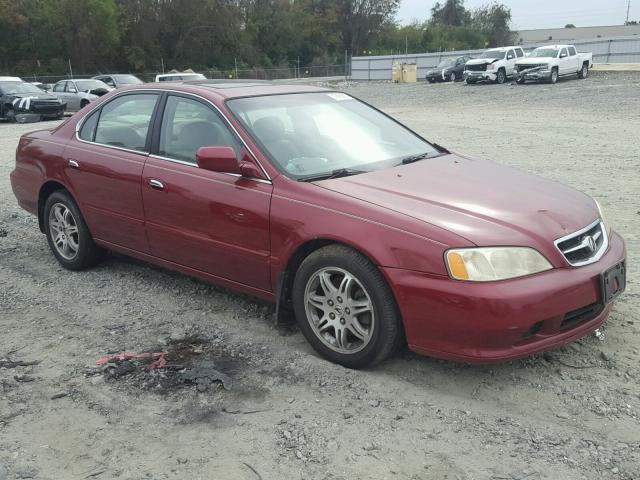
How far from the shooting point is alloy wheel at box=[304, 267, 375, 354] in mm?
3572

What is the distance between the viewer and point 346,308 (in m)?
3.62

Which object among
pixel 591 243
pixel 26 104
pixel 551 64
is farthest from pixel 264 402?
pixel 551 64

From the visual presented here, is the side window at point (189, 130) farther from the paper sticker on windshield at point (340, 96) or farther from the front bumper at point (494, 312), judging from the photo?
the front bumper at point (494, 312)

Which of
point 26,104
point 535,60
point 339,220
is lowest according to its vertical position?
point 26,104

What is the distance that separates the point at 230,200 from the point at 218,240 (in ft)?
0.97

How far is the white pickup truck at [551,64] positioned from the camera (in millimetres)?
30484

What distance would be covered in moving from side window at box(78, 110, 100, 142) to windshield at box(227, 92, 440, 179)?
1545 millimetres

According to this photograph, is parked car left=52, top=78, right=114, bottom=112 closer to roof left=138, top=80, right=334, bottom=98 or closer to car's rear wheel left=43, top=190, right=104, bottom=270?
car's rear wheel left=43, top=190, right=104, bottom=270

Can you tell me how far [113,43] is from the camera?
64.6 metres

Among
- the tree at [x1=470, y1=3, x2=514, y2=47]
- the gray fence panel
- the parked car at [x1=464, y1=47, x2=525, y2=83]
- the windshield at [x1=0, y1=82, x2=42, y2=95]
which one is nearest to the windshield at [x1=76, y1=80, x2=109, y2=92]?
the windshield at [x1=0, y1=82, x2=42, y2=95]

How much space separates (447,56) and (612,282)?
47.7m

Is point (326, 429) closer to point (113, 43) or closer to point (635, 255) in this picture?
point (635, 255)

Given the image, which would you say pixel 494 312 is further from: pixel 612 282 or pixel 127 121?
pixel 127 121

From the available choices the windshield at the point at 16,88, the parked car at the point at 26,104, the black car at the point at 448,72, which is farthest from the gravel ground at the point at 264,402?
the black car at the point at 448,72
